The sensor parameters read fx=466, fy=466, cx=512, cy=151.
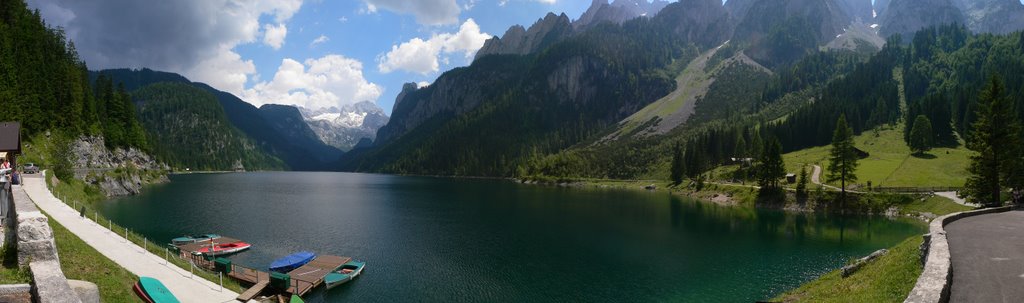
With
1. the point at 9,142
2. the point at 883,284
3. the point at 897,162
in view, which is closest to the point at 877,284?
the point at 883,284

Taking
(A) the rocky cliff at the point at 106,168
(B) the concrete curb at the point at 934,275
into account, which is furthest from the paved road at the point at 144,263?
(A) the rocky cliff at the point at 106,168

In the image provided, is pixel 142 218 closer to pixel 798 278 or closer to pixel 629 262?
pixel 629 262

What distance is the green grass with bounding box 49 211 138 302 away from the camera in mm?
25156

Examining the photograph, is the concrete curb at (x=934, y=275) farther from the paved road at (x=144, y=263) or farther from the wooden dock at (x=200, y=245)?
the wooden dock at (x=200, y=245)

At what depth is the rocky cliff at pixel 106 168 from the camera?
10988cm

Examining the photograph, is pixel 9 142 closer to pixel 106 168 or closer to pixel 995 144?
pixel 106 168

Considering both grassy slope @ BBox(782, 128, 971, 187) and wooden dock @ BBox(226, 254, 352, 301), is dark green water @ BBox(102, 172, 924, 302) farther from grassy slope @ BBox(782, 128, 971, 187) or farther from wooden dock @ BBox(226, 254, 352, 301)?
grassy slope @ BBox(782, 128, 971, 187)

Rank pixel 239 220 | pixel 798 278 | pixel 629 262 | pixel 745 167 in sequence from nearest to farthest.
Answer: pixel 798 278
pixel 629 262
pixel 239 220
pixel 745 167

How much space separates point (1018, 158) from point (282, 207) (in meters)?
136

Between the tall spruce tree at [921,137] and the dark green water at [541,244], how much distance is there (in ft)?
257

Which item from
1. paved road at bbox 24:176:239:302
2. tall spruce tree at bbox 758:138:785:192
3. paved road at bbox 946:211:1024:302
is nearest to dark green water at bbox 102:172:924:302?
paved road at bbox 24:176:239:302

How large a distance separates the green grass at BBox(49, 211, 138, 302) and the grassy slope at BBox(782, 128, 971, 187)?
140 meters

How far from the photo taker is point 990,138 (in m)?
63.3

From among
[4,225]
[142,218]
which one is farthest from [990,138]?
[142,218]
